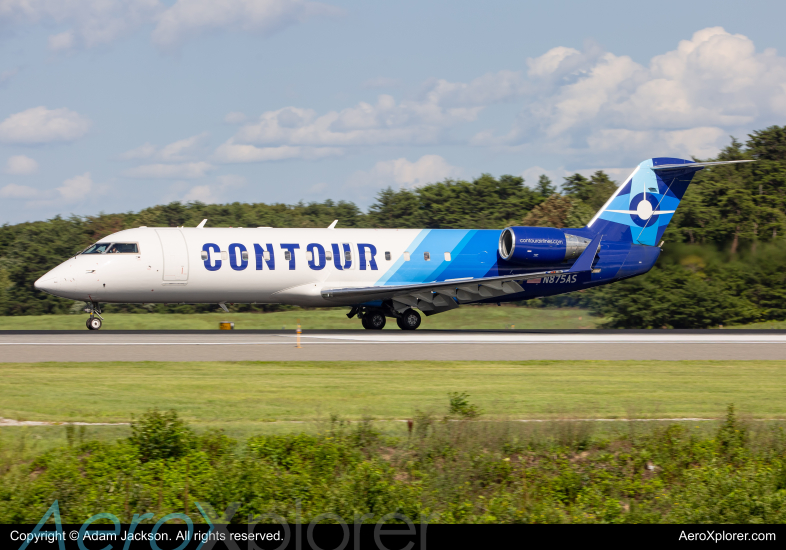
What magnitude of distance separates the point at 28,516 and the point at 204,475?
2282 mm

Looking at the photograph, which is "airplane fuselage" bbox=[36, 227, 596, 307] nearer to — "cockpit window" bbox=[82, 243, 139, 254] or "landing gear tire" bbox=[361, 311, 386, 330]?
"cockpit window" bbox=[82, 243, 139, 254]

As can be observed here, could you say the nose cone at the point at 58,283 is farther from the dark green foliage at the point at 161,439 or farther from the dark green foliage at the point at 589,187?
the dark green foliage at the point at 589,187

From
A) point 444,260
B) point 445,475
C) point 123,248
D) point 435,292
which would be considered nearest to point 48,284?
point 123,248

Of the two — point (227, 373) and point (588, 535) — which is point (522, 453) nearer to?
point (588, 535)

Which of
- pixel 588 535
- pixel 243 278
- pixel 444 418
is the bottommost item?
pixel 588 535

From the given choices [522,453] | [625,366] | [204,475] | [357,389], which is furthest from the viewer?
[625,366]

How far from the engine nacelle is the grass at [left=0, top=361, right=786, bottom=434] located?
12740mm

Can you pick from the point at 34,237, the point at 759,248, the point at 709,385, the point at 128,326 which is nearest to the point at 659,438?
the point at 709,385

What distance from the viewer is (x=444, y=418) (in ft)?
44.8

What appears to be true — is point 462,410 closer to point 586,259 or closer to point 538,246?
point 586,259

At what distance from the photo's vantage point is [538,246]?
35.0m

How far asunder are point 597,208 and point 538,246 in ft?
54.0

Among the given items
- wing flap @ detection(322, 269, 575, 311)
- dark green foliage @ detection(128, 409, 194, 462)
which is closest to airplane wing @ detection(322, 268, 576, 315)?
wing flap @ detection(322, 269, 575, 311)

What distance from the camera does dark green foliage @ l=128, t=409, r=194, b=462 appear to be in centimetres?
1203
